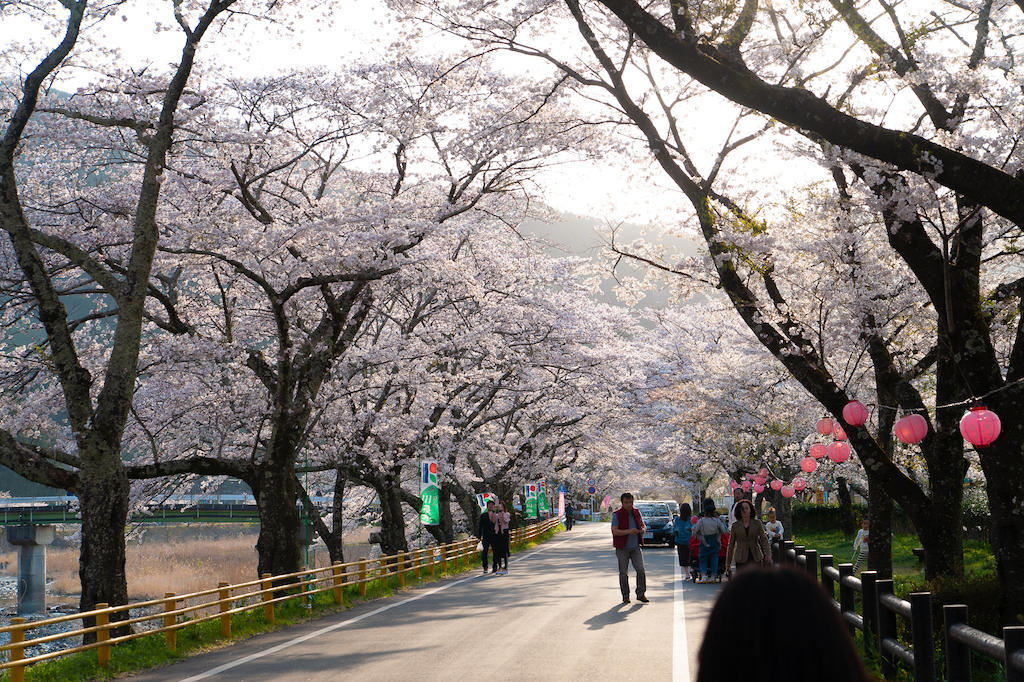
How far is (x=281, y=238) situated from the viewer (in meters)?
19.2

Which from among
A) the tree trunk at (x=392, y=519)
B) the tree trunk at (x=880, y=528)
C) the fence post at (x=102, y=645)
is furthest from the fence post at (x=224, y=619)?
the tree trunk at (x=392, y=519)

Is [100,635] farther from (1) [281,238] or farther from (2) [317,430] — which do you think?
(2) [317,430]

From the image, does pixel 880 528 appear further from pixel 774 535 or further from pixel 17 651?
pixel 17 651

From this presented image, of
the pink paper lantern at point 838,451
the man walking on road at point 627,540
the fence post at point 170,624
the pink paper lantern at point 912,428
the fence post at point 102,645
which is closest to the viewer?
the fence post at point 102,645

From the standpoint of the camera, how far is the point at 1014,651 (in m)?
4.99

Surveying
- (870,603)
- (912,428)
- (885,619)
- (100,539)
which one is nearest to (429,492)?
(100,539)

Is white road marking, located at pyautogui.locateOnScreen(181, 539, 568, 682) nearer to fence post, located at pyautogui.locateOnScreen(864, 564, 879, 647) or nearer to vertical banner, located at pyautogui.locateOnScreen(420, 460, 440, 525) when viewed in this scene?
vertical banner, located at pyautogui.locateOnScreen(420, 460, 440, 525)

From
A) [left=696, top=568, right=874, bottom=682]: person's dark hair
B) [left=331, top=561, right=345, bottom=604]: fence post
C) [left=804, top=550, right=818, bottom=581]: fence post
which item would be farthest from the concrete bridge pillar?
[left=696, top=568, right=874, bottom=682]: person's dark hair

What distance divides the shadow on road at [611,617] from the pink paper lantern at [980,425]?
621 cm

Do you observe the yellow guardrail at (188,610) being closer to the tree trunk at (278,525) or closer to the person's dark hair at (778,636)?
the tree trunk at (278,525)

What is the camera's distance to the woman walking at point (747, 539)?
15.4m

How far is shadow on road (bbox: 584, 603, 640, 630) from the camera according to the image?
15.0 meters

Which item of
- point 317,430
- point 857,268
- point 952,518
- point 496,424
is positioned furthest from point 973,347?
point 496,424

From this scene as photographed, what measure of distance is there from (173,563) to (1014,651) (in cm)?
5955
